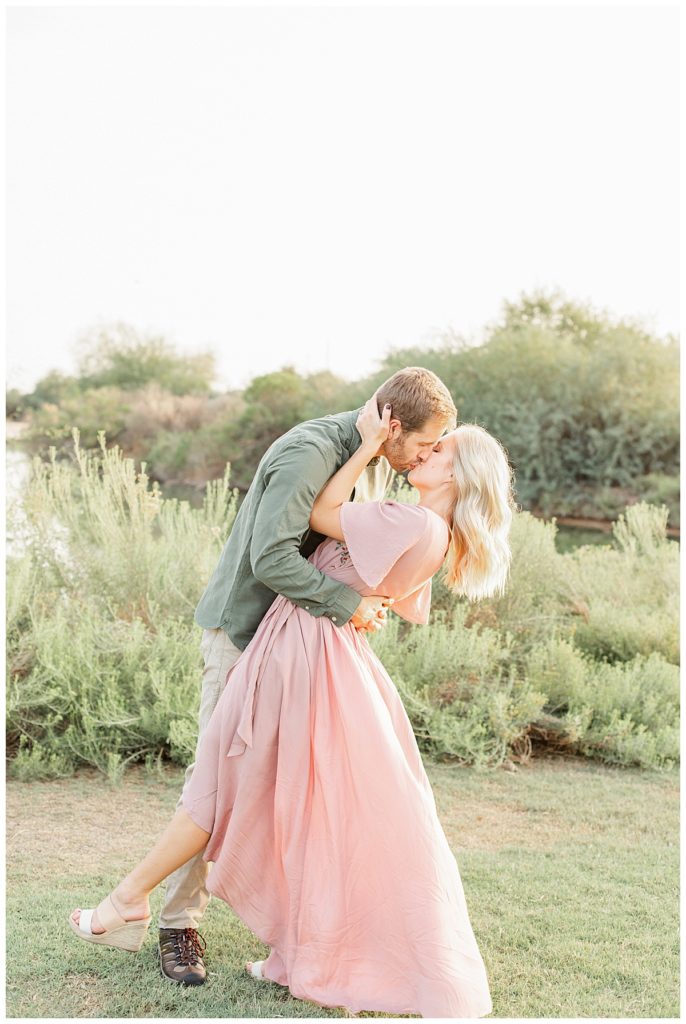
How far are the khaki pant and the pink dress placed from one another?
157mm

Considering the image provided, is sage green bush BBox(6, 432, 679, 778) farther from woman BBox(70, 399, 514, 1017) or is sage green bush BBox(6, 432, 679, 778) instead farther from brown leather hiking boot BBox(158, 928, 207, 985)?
woman BBox(70, 399, 514, 1017)

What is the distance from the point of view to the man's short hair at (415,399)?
115 inches

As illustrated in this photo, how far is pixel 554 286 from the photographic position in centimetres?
2378

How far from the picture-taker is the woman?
2771 millimetres

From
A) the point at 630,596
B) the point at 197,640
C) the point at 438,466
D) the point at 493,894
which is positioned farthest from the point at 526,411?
the point at 438,466

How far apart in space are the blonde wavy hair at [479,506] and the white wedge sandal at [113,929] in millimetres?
1443

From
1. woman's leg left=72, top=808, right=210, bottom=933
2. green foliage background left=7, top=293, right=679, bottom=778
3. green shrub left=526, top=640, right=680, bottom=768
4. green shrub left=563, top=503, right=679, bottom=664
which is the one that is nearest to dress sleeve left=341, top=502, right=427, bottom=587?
woman's leg left=72, top=808, right=210, bottom=933

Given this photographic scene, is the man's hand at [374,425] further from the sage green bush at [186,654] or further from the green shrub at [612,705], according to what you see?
the green shrub at [612,705]

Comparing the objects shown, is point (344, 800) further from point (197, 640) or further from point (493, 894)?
point (197, 640)

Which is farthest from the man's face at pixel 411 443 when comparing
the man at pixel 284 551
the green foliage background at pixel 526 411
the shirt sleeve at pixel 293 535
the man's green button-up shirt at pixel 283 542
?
the green foliage background at pixel 526 411

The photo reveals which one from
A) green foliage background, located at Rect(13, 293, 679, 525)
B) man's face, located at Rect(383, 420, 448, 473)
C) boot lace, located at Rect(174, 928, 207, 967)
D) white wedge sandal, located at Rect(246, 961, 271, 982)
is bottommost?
white wedge sandal, located at Rect(246, 961, 271, 982)

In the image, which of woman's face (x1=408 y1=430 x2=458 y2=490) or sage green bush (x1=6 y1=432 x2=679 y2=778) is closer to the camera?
woman's face (x1=408 y1=430 x2=458 y2=490)

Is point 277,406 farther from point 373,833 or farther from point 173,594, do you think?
point 373,833

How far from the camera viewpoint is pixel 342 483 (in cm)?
294
